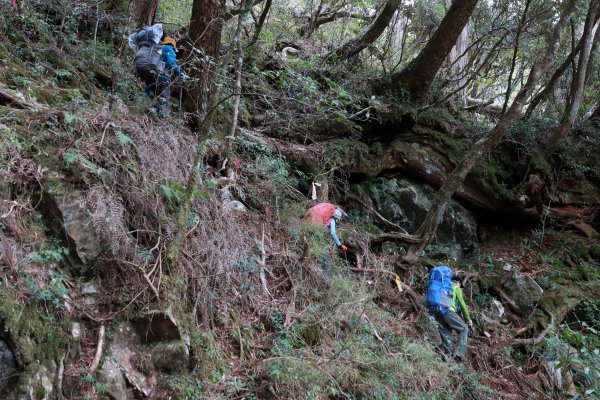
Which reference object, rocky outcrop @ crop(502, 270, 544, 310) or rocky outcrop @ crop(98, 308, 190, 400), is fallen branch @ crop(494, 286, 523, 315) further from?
rocky outcrop @ crop(98, 308, 190, 400)

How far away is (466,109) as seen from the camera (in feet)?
37.3

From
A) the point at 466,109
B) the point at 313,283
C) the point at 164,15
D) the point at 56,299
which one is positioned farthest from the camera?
the point at 466,109

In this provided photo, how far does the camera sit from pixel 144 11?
8.08 m

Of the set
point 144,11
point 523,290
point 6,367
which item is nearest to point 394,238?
point 523,290

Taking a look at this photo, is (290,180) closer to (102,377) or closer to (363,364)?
(363,364)

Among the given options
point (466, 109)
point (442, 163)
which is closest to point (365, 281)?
point (442, 163)

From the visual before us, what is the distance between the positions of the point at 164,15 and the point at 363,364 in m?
8.80

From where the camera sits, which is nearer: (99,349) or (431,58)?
(99,349)

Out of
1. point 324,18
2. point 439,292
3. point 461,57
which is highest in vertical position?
point 461,57

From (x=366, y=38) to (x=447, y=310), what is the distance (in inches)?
267

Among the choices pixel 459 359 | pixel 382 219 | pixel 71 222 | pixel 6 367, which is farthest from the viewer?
pixel 382 219

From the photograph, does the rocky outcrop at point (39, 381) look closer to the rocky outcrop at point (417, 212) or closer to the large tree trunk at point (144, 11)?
the large tree trunk at point (144, 11)

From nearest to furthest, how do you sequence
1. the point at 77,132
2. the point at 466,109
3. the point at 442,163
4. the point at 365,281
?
the point at 77,132 < the point at 365,281 < the point at 442,163 < the point at 466,109

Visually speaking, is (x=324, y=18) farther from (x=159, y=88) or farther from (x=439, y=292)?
(x=439, y=292)
